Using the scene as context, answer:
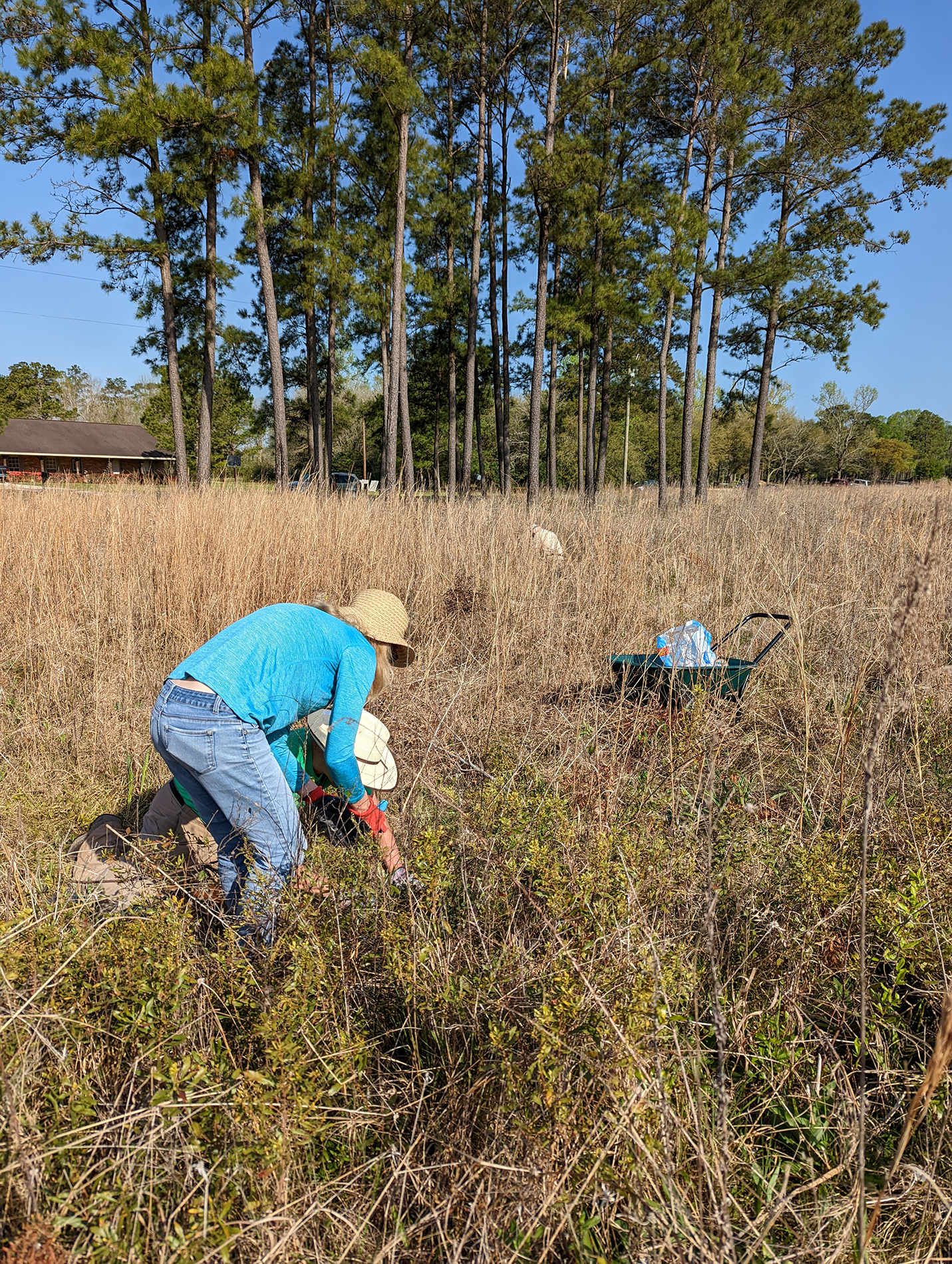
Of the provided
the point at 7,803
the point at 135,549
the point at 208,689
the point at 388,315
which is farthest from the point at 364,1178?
the point at 388,315

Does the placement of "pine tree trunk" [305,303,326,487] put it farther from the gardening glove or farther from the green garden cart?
the gardening glove

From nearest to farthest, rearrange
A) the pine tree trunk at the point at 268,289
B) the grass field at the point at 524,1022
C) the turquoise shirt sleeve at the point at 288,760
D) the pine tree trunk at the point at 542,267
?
the grass field at the point at 524,1022 < the turquoise shirt sleeve at the point at 288,760 < the pine tree trunk at the point at 542,267 < the pine tree trunk at the point at 268,289

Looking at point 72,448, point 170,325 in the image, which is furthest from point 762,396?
point 72,448

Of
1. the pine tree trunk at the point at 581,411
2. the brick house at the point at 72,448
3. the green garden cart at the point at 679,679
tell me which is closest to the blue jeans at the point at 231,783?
the green garden cart at the point at 679,679

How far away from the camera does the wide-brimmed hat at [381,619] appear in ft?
8.01

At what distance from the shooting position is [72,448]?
38938mm

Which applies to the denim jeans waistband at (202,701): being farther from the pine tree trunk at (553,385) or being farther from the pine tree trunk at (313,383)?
the pine tree trunk at (553,385)

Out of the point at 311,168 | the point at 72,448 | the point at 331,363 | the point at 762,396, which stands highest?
the point at 311,168


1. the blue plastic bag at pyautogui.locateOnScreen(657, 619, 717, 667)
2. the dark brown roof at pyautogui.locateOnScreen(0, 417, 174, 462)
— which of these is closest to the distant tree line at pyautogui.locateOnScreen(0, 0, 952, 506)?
the blue plastic bag at pyautogui.locateOnScreen(657, 619, 717, 667)

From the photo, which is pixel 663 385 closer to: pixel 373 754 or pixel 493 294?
pixel 493 294

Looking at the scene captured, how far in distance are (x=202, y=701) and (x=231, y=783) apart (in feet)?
0.86

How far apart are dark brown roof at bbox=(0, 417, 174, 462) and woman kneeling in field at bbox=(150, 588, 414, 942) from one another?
37.0 m

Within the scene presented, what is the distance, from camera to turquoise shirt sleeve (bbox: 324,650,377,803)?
6.84 ft

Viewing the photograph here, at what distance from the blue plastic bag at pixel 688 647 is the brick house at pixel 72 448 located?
122ft
